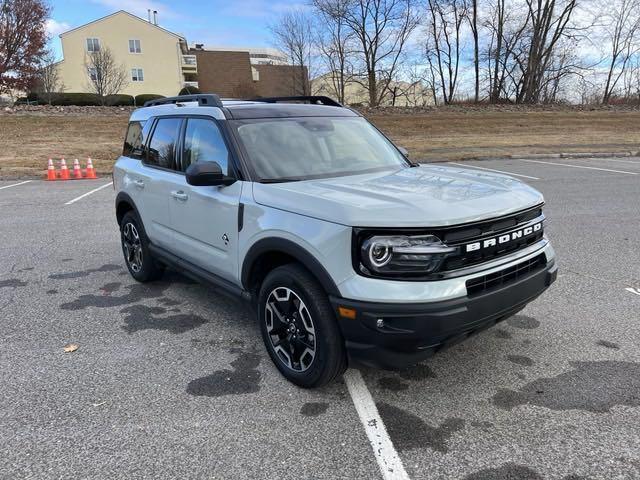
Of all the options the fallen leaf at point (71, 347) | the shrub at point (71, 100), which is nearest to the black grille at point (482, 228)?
the fallen leaf at point (71, 347)

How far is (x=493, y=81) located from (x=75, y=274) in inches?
1616

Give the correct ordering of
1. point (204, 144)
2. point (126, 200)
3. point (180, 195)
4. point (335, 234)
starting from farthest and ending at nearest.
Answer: point (126, 200)
point (180, 195)
point (204, 144)
point (335, 234)

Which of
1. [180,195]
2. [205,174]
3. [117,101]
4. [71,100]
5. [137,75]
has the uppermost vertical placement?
[137,75]

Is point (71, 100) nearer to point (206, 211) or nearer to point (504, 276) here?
point (206, 211)

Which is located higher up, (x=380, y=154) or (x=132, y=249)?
(x=380, y=154)

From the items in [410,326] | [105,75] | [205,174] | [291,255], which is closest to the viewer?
[410,326]

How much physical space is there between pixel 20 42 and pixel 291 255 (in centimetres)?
4484

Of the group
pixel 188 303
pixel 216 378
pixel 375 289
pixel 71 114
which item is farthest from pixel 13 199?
pixel 71 114

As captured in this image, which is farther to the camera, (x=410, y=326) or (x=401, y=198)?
(x=401, y=198)

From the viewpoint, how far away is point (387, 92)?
38719 mm

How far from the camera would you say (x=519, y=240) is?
3168 mm

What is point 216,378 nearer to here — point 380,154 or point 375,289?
point 375,289

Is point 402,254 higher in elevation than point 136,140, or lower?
lower

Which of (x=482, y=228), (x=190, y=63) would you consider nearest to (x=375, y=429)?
(x=482, y=228)
